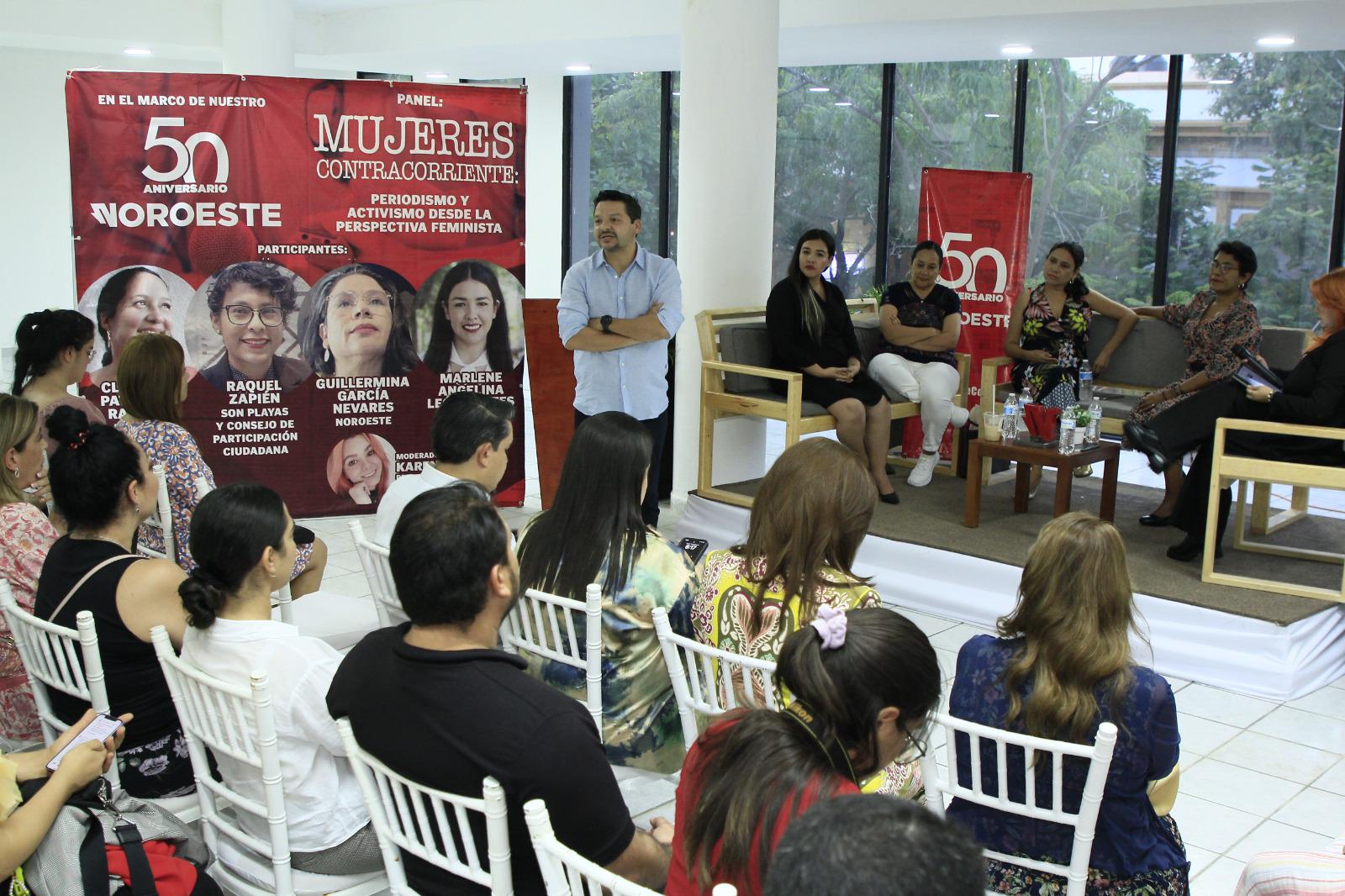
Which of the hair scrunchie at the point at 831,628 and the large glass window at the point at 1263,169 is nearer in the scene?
the hair scrunchie at the point at 831,628

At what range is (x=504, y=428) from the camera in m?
3.46

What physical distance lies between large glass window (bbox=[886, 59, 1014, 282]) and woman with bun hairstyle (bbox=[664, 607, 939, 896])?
7.95 m

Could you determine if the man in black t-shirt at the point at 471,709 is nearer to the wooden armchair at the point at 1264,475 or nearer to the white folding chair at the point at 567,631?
the white folding chair at the point at 567,631

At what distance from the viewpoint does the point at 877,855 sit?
3.12 feet

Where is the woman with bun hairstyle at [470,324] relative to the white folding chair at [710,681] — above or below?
above

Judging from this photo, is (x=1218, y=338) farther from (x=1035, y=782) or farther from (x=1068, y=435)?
(x=1035, y=782)

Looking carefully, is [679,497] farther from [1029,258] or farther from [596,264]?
[1029,258]

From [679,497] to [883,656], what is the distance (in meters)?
5.19

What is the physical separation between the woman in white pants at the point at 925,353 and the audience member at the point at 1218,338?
96 cm

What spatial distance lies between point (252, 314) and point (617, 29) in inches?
146

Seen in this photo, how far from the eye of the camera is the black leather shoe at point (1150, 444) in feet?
17.2

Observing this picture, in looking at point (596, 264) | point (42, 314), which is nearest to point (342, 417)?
point (596, 264)

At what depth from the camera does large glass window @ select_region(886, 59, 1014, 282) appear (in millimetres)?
9023

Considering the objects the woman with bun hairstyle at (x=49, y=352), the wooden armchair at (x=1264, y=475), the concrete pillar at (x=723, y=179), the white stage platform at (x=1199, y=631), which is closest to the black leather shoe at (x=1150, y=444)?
the wooden armchair at (x=1264, y=475)
